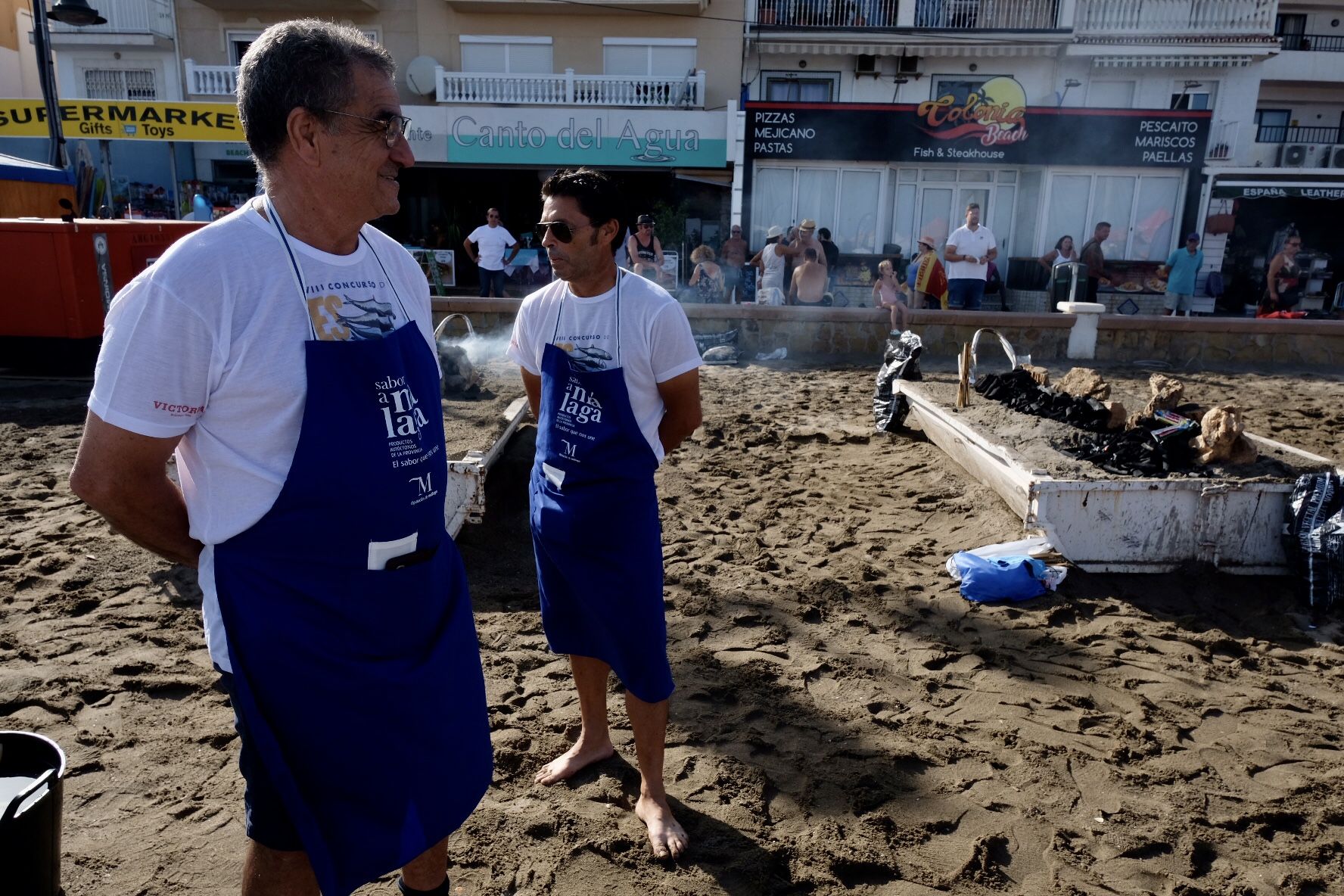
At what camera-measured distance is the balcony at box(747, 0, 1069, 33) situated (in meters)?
21.5

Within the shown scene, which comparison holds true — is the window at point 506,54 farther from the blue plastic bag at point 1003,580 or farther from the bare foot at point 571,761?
the bare foot at point 571,761

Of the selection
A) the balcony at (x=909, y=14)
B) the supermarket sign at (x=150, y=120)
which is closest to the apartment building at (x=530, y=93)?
the balcony at (x=909, y=14)

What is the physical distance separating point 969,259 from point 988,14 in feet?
40.4

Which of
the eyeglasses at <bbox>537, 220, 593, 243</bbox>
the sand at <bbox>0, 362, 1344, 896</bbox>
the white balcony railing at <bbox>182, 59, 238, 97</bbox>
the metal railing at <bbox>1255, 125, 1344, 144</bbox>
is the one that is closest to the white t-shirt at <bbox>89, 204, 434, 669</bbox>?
the eyeglasses at <bbox>537, 220, 593, 243</bbox>

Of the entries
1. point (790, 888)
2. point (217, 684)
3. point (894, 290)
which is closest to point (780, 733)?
point (790, 888)

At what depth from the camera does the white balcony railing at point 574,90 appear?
66.1 ft

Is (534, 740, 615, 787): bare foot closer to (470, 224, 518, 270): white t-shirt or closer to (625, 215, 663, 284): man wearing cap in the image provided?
(625, 215, 663, 284): man wearing cap

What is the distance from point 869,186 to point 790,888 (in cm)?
1964

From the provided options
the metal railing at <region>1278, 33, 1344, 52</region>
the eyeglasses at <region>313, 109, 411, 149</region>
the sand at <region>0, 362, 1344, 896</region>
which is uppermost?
the metal railing at <region>1278, 33, 1344, 52</region>

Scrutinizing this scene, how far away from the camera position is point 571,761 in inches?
120

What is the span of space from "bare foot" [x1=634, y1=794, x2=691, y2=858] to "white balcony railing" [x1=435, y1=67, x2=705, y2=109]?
19340 millimetres

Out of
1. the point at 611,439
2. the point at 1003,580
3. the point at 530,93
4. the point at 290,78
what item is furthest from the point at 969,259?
the point at 290,78

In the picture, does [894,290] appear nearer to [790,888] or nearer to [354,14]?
[790,888]

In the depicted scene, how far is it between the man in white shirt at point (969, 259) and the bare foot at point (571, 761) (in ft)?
36.0
